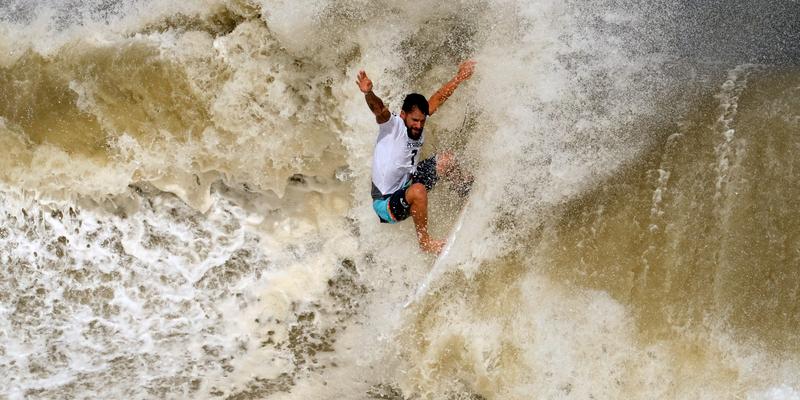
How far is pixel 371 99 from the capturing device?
12.5 ft

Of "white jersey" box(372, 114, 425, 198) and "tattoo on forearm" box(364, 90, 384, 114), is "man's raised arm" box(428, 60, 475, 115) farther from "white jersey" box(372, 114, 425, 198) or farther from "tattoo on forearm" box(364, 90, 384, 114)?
"tattoo on forearm" box(364, 90, 384, 114)

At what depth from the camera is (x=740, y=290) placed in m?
3.88

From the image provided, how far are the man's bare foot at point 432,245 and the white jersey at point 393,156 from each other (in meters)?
0.40

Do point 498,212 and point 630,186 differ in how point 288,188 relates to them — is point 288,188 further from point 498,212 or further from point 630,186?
point 630,186

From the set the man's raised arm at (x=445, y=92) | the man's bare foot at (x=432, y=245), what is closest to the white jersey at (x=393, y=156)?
the man's raised arm at (x=445, y=92)

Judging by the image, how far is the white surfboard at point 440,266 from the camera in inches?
177

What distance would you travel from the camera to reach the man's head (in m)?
3.83

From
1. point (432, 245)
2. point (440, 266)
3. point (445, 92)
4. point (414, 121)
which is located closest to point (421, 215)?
point (432, 245)

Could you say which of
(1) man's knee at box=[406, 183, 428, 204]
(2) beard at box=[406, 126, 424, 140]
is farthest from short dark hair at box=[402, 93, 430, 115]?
(1) man's knee at box=[406, 183, 428, 204]

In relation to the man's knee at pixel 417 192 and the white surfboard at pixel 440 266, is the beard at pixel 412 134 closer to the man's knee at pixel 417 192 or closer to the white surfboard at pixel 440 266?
A: the man's knee at pixel 417 192

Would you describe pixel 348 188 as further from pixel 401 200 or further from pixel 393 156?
pixel 393 156

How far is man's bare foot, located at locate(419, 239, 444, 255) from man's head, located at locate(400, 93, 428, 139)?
75 centimetres

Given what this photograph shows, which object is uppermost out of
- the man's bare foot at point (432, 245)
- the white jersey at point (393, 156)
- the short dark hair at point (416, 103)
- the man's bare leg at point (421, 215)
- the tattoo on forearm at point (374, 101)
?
the tattoo on forearm at point (374, 101)

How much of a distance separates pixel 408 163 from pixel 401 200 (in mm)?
222
